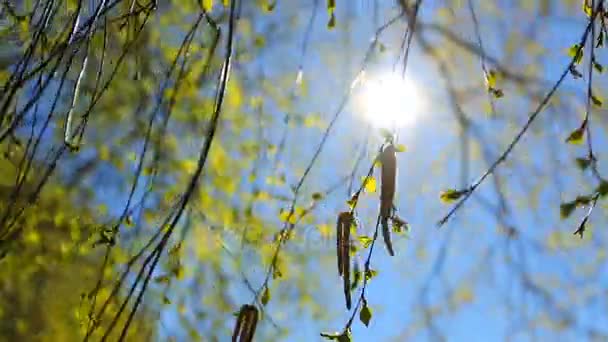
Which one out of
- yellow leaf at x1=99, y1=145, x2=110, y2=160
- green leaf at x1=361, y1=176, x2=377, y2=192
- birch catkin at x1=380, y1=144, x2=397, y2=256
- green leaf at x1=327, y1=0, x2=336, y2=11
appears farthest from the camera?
yellow leaf at x1=99, y1=145, x2=110, y2=160

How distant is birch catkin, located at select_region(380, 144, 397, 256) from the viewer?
83cm

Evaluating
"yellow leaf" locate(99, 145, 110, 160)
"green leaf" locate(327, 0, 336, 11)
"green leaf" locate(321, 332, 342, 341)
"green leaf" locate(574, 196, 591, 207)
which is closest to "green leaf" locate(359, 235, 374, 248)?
"green leaf" locate(321, 332, 342, 341)

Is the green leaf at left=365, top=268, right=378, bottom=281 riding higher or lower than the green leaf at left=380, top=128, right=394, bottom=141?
lower

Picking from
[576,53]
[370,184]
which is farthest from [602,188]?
[370,184]

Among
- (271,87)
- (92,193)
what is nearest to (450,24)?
(271,87)

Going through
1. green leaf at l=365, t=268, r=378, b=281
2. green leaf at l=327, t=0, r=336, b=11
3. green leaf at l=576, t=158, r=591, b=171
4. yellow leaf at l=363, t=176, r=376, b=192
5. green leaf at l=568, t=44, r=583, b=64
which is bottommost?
green leaf at l=365, t=268, r=378, b=281

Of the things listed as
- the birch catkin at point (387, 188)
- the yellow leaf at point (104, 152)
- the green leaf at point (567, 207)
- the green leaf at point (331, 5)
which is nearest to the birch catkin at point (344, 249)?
the birch catkin at point (387, 188)

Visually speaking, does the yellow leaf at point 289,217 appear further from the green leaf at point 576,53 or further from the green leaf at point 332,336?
the green leaf at point 576,53

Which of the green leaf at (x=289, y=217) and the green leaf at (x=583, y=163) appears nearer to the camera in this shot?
the green leaf at (x=583, y=163)

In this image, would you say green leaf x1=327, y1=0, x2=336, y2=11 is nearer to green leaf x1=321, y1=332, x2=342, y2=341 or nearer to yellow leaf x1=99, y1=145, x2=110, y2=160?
green leaf x1=321, y1=332, x2=342, y2=341

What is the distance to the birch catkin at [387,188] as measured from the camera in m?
0.83

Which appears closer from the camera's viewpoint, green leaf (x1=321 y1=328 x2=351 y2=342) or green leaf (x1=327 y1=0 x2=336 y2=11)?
green leaf (x1=321 y1=328 x2=351 y2=342)

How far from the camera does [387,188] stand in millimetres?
858

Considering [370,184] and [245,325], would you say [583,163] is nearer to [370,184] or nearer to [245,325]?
[370,184]
